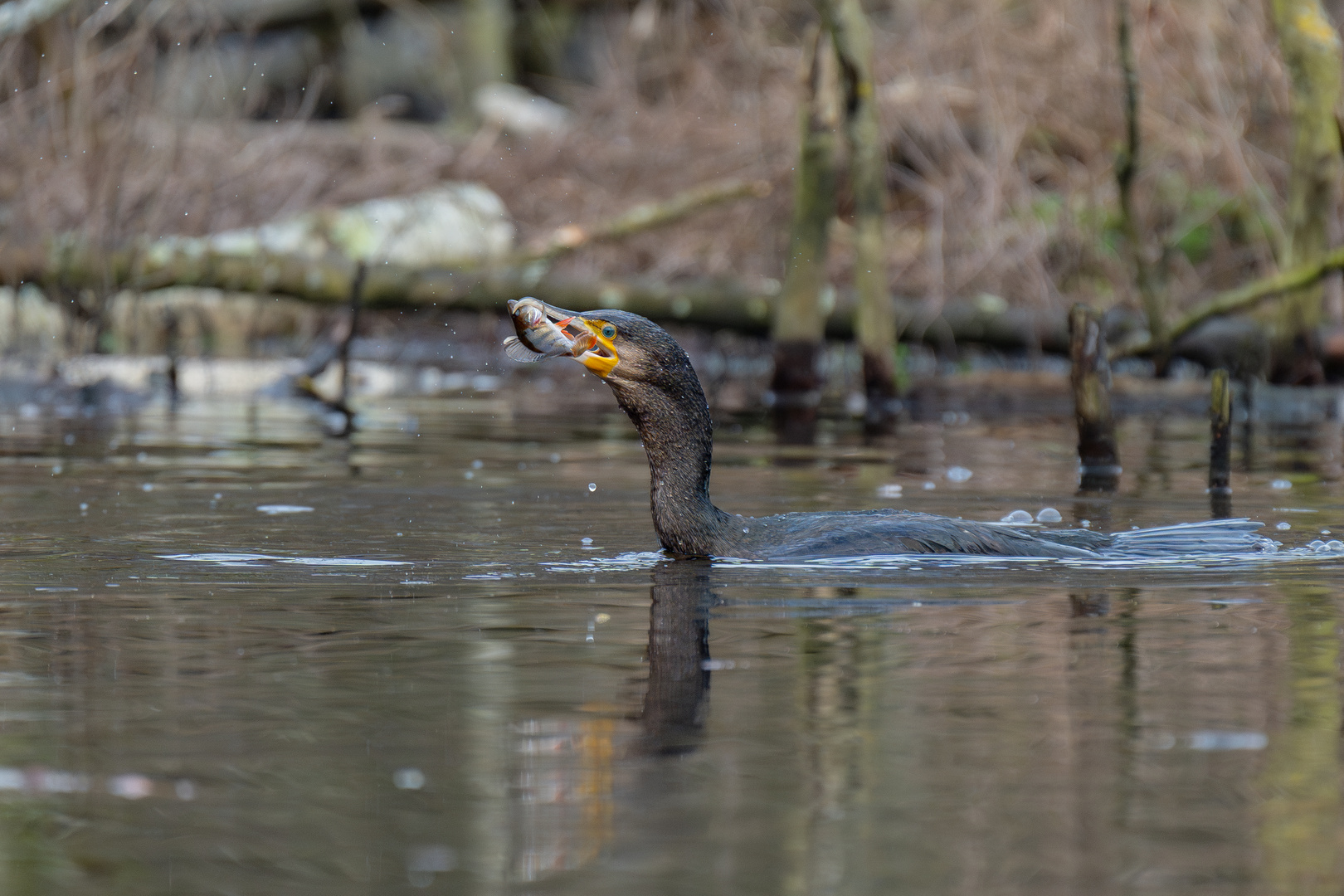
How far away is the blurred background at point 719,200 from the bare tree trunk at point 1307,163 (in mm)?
27

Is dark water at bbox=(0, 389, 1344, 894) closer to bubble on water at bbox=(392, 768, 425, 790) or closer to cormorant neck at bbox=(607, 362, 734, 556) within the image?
bubble on water at bbox=(392, 768, 425, 790)

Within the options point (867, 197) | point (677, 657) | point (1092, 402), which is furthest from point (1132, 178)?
point (677, 657)

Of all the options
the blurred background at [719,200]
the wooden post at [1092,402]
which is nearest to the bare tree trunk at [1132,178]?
the blurred background at [719,200]

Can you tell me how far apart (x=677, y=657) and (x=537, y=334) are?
140cm

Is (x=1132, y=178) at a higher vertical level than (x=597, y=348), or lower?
higher

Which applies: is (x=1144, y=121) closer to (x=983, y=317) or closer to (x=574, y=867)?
(x=983, y=317)

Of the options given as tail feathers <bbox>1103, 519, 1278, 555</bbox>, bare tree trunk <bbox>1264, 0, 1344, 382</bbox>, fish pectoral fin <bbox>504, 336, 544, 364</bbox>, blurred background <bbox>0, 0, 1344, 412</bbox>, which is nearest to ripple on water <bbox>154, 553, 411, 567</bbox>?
fish pectoral fin <bbox>504, 336, 544, 364</bbox>

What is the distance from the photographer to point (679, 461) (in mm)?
5789

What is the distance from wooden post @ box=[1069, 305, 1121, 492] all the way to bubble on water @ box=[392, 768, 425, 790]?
5.29 metres

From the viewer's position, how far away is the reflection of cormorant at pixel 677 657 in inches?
141

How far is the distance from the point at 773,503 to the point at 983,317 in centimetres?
675

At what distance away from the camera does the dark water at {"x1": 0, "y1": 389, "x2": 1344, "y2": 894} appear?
9.16 ft

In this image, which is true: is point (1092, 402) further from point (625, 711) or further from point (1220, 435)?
point (625, 711)

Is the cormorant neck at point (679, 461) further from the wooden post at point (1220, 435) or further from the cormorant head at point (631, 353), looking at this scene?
the wooden post at point (1220, 435)
